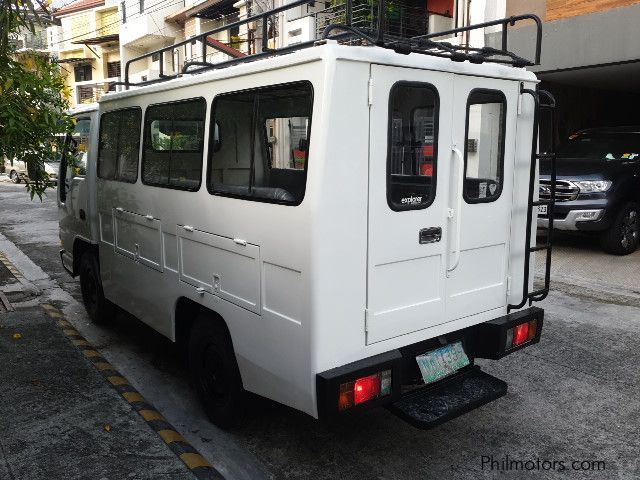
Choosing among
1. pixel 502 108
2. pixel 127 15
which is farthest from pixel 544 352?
pixel 127 15

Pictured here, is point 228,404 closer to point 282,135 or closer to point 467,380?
point 467,380

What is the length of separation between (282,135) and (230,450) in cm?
204

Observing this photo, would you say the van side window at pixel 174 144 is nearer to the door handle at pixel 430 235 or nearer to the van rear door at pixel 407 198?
the van rear door at pixel 407 198

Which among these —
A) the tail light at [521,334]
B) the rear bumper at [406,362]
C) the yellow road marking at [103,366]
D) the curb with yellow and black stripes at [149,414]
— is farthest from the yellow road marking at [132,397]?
the tail light at [521,334]

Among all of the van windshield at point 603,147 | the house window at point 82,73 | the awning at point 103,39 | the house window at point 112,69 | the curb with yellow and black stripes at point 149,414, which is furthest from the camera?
the house window at point 82,73

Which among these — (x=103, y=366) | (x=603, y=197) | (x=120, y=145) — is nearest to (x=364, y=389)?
(x=103, y=366)

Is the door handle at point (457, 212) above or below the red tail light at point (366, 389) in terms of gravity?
above

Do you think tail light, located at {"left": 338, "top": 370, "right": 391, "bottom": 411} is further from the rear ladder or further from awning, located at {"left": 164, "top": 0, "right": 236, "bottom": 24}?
awning, located at {"left": 164, "top": 0, "right": 236, "bottom": 24}

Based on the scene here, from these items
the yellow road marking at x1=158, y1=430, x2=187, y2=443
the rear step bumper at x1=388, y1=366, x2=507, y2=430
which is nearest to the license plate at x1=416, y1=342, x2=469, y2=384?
the rear step bumper at x1=388, y1=366, x2=507, y2=430

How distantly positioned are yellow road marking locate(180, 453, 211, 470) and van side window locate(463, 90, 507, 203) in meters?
2.28

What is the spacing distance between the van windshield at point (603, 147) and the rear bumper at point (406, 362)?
720cm

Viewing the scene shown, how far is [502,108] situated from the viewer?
378 centimetres

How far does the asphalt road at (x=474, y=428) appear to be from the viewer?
3.54 meters

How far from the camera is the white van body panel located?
2938mm
